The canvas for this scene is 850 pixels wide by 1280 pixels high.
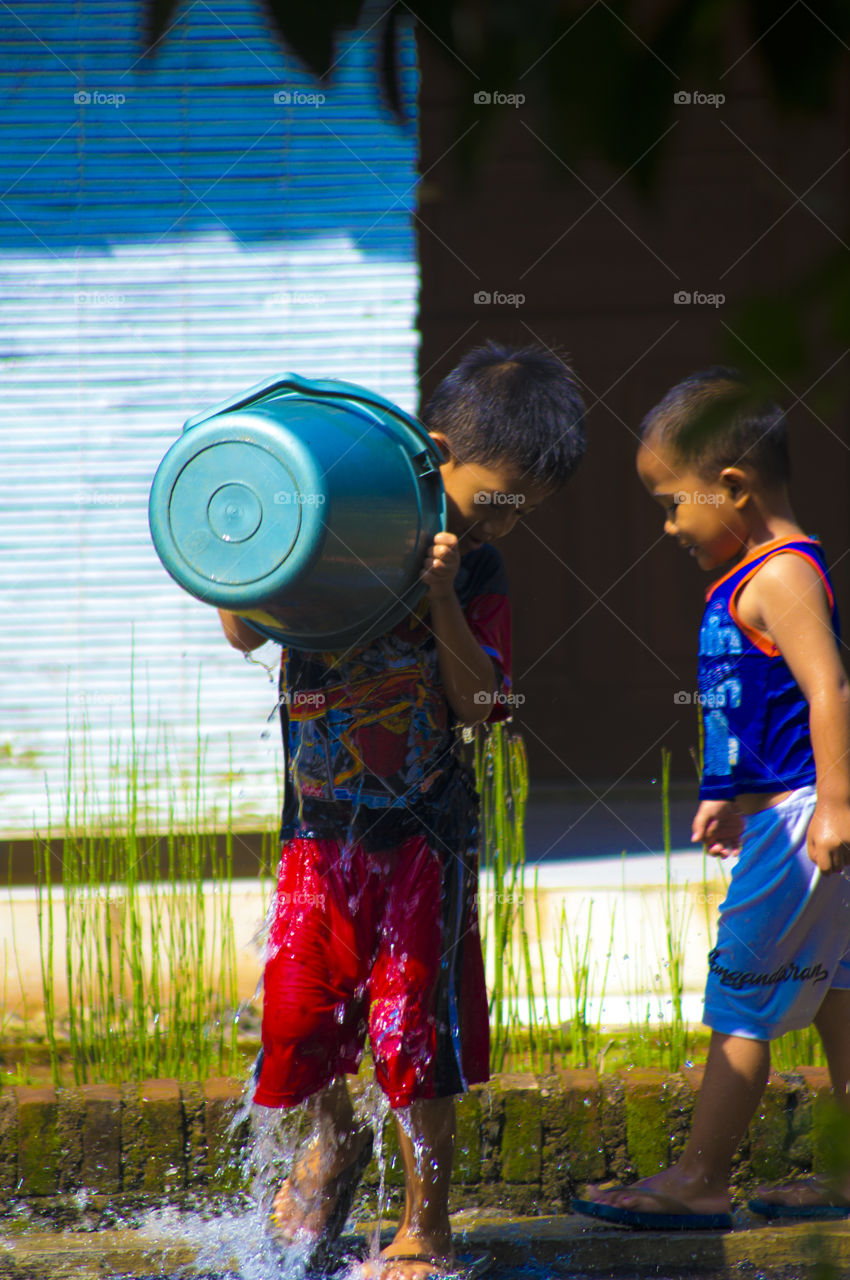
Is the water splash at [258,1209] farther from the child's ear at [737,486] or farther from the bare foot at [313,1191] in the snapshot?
the child's ear at [737,486]

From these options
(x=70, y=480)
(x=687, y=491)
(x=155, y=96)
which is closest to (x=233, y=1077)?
(x=687, y=491)

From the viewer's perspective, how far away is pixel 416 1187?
6.17 ft

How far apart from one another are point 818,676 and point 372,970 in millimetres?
828

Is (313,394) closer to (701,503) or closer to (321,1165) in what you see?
(701,503)

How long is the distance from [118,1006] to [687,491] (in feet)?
5.18

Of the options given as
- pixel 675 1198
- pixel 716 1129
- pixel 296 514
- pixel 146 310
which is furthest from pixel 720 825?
pixel 146 310

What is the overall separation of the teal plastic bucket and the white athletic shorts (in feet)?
2.41

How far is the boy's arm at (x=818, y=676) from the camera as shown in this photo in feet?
6.34

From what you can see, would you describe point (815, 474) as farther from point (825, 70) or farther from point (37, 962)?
point (825, 70)

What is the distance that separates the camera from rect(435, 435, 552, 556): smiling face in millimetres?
1993
